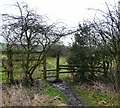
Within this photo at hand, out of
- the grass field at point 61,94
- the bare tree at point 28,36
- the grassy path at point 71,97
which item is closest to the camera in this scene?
the grass field at point 61,94

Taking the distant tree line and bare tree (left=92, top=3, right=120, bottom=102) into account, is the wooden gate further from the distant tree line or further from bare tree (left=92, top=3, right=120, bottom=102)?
bare tree (left=92, top=3, right=120, bottom=102)

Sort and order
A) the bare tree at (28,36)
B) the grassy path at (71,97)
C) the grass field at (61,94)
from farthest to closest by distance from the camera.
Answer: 1. the bare tree at (28,36)
2. the grassy path at (71,97)
3. the grass field at (61,94)

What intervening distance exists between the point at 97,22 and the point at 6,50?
3.74 m

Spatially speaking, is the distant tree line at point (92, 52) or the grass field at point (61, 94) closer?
the grass field at point (61, 94)

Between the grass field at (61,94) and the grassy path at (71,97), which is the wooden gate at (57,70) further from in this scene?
the grassy path at (71,97)

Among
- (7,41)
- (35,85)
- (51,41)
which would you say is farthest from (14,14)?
(35,85)

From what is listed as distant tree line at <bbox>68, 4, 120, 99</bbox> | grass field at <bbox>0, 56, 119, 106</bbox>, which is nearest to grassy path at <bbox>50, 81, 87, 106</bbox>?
grass field at <bbox>0, 56, 119, 106</bbox>

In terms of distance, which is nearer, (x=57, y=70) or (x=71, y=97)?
(x=71, y=97)

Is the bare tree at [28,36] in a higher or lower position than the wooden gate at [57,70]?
higher

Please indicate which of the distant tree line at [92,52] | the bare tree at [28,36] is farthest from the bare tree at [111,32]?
the bare tree at [28,36]

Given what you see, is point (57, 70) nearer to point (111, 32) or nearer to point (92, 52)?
point (92, 52)

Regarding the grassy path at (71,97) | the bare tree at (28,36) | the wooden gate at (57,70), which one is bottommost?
the grassy path at (71,97)

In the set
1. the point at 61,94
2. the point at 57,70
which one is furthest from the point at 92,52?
the point at 61,94

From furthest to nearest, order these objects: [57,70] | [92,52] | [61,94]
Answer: [57,70] → [92,52] → [61,94]
